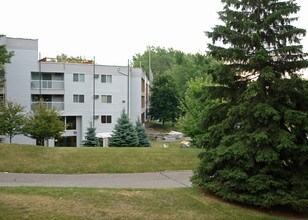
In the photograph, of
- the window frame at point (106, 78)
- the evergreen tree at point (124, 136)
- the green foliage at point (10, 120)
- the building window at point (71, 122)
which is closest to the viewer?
the green foliage at point (10, 120)

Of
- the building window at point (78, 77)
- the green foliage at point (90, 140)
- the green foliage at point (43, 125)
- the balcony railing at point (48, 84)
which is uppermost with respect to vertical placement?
the building window at point (78, 77)

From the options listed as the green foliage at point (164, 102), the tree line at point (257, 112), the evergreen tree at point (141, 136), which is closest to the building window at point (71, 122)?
the evergreen tree at point (141, 136)

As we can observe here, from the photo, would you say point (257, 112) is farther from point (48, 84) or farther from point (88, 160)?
point (48, 84)

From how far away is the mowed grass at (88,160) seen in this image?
13773 millimetres

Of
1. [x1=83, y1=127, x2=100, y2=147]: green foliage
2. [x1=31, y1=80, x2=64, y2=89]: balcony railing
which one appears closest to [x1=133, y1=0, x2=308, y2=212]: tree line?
[x1=83, y1=127, x2=100, y2=147]: green foliage

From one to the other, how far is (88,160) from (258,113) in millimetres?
8837

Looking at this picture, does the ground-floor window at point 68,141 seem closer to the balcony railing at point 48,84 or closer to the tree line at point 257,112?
the balcony railing at point 48,84

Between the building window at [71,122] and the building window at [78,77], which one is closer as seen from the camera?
the building window at [71,122]

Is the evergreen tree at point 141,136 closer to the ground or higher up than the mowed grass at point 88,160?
higher up

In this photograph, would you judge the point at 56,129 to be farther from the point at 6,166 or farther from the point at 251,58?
the point at 251,58

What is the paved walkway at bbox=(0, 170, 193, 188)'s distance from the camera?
1148 centimetres

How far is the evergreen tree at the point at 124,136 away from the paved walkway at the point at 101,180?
11.2 m

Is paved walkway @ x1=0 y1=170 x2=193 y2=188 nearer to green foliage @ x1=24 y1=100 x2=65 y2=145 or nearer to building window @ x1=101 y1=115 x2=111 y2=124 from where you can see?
green foliage @ x1=24 y1=100 x2=65 y2=145

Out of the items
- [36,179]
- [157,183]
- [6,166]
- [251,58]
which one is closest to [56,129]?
[6,166]
